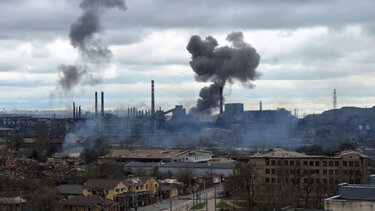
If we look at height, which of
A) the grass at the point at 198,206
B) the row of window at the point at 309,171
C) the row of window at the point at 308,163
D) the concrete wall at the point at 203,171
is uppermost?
the row of window at the point at 308,163

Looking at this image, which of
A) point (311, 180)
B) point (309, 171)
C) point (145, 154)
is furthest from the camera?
point (145, 154)

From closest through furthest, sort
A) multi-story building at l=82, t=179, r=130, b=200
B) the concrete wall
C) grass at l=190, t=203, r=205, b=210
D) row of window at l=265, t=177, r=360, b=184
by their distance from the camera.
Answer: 1. grass at l=190, t=203, r=205, b=210
2. multi-story building at l=82, t=179, r=130, b=200
3. row of window at l=265, t=177, r=360, b=184
4. the concrete wall

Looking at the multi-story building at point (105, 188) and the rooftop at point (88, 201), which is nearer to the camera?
the rooftop at point (88, 201)

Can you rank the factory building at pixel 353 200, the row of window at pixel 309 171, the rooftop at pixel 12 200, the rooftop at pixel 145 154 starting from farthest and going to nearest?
the rooftop at pixel 145 154, the row of window at pixel 309 171, the rooftop at pixel 12 200, the factory building at pixel 353 200

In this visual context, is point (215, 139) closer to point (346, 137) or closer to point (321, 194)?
point (346, 137)

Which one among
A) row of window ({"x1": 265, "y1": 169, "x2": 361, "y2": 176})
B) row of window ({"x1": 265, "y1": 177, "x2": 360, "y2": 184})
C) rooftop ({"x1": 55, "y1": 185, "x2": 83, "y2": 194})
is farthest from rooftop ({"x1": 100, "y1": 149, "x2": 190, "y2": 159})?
rooftop ({"x1": 55, "y1": 185, "x2": 83, "y2": 194})

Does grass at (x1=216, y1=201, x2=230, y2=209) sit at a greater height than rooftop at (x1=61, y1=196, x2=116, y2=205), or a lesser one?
lesser

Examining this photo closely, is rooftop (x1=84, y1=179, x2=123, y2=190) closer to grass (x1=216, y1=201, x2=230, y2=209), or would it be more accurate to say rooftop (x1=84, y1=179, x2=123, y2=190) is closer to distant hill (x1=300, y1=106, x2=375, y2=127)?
grass (x1=216, y1=201, x2=230, y2=209)

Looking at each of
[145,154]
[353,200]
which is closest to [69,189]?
[145,154]

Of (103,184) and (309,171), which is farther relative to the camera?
(309,171)

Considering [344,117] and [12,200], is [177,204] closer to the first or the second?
[12,200]

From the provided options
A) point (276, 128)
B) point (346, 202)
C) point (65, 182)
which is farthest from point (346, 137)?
point (346, 202)

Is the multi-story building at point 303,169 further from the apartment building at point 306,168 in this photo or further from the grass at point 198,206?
the grass at point 198,206

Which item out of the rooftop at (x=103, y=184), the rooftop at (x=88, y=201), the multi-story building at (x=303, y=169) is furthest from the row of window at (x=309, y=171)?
the rooftop at (x=88, y=201)
